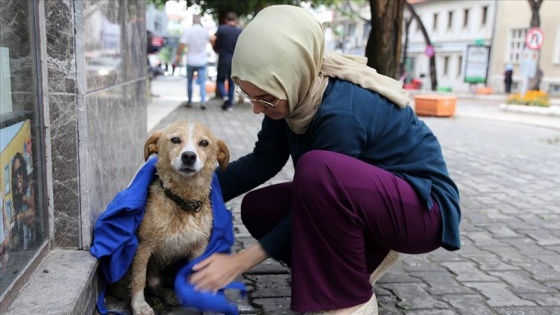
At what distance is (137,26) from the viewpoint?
4523mm

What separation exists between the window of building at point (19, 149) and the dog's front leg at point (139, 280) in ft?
1.37

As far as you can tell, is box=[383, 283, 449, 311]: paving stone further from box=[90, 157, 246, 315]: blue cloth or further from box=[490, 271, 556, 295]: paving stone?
box=[90, 157, 246, 315]: blue cloth

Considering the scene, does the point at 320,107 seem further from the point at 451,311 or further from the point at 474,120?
the point at 474,120

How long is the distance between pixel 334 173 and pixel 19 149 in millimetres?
1257

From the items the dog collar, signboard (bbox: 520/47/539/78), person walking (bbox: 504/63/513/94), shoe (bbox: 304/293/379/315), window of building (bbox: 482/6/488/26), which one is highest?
window of building (bbox: 482/6/488/26)

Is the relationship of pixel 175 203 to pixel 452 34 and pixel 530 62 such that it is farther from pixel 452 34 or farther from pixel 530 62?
pixel 452 34

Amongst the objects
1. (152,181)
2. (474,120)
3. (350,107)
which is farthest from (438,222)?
(474,120)

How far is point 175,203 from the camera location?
8.44 feet

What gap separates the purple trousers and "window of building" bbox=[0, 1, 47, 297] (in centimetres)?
110

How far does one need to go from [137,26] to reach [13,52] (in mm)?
2502

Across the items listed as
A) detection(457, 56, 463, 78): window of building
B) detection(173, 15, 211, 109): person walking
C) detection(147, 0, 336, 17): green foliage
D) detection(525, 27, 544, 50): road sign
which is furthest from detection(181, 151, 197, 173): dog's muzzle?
detection(457, 56, 463, 78): window of building

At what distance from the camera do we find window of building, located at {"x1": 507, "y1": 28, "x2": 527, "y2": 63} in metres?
35.3

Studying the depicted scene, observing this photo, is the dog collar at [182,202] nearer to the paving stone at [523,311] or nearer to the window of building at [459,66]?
the paving stone at [523,311]


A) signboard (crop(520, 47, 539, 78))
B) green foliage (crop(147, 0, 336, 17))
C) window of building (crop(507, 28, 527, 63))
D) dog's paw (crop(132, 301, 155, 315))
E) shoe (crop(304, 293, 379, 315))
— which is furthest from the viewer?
window of building (crop(507, 28, 527, 63))
